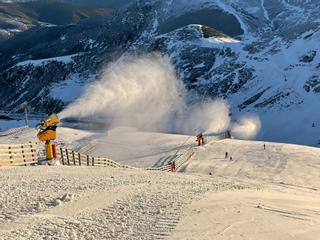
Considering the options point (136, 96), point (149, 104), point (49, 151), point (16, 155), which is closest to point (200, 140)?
point (49, 151)

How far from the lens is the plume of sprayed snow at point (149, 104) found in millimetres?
88625

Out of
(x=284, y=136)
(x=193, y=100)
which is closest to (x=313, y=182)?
(x=284, y=136)

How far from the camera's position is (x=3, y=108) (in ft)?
419

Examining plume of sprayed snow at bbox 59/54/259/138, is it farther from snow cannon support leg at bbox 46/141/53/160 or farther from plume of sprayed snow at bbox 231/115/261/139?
snow cannon support leg at bbox 46/141/53/160

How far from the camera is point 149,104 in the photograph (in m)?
102

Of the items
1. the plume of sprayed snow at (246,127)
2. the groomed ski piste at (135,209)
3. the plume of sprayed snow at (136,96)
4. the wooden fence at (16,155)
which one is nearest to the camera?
the groomed ski piste at (135,209)

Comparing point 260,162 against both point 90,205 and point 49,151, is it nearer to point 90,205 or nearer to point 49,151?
point 49,151

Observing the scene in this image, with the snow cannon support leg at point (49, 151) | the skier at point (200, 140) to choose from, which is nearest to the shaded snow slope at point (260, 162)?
the skier at point (200, 140)

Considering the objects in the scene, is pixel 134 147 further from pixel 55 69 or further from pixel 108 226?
pixel 55 69

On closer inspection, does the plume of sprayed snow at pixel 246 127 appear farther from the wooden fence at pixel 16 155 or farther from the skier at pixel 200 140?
the wooden fence at pixel 16 155

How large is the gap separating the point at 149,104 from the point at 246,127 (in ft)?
82.3

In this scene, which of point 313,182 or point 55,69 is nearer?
point 313,182

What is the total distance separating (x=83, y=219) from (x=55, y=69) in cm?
12052

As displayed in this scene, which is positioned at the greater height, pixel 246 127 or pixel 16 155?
pixel 246 127
